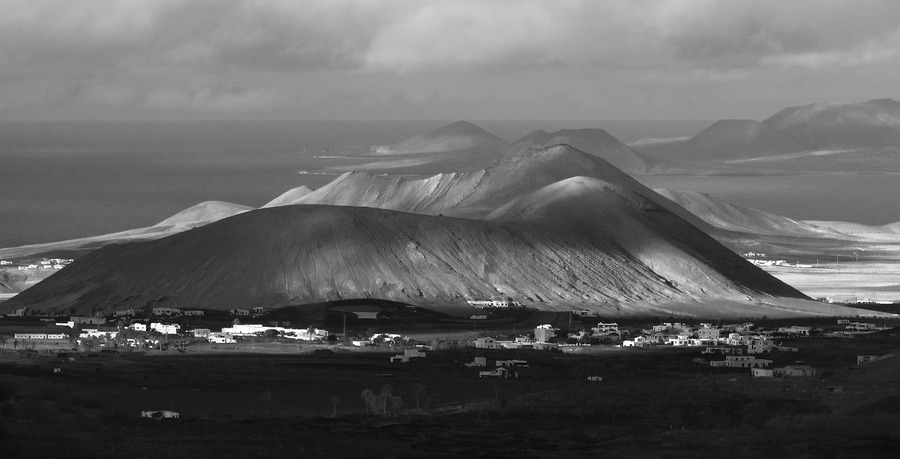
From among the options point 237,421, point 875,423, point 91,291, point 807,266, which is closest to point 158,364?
point 237,421

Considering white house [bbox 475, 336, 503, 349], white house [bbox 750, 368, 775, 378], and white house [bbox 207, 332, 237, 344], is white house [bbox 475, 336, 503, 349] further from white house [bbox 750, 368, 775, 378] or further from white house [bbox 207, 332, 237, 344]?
white house [bbox 750, 368, 775, 378]

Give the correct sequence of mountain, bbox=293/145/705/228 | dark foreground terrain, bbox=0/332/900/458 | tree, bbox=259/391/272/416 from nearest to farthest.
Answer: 1. dark foreground terrain, bbox=0/332/900/458
2. tree, bbox=259/391/272/416
3. mountain, bbox=293/145/705/228

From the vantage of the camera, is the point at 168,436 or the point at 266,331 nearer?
the point at 168,436

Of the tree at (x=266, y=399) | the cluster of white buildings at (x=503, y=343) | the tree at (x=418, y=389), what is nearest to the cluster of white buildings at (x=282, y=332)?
the cluster of white buildings at (x=503, y=343)

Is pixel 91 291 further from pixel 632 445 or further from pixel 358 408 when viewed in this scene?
pixel 632 445

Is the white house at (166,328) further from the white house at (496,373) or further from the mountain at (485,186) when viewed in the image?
the mountain at (485,186)

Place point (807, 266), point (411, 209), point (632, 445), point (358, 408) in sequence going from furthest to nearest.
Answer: point (411, 209) < point (807, 266) < point (358, 408) < point (632, 445)

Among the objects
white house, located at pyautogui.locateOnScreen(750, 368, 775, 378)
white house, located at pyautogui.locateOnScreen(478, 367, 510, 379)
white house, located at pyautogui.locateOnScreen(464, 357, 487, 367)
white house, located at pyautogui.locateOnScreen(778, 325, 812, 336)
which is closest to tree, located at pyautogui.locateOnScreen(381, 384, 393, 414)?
white house, located at pyautogui.locateOnScreen(478, 367, 510, 379)
